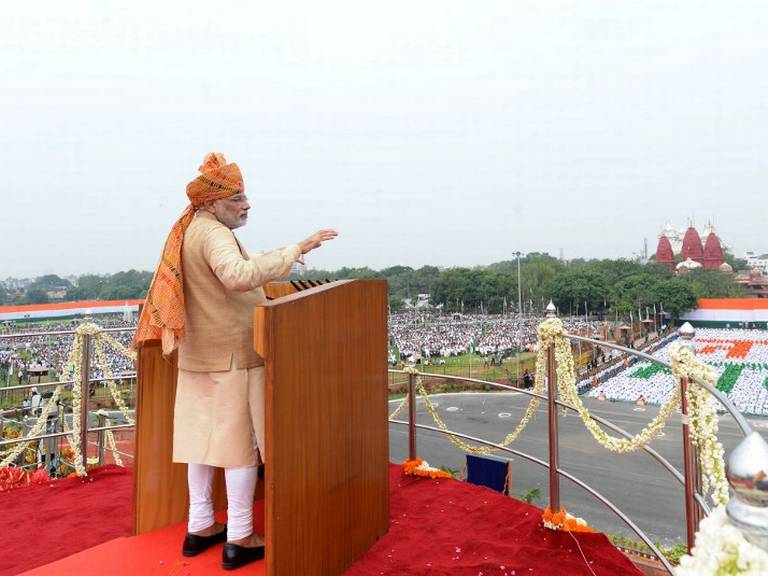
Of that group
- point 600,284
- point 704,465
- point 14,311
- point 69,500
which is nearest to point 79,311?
point 14,311

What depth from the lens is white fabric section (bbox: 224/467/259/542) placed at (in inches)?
82.0

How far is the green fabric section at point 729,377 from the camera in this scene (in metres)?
26.4

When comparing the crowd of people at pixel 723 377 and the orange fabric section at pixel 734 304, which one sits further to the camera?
the orange fabric section at pixel 734 304

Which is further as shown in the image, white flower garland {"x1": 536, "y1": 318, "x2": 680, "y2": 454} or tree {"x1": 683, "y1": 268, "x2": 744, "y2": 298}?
tree {"x1": 683, "y1": 268, "x2": 744, "y2": 298}

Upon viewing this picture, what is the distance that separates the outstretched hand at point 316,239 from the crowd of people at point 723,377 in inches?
798

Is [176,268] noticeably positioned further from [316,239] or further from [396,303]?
[396,303]

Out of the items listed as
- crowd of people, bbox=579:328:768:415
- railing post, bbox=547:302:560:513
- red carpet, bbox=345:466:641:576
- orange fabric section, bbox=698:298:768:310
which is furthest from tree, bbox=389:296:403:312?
railing post, bbox=547:302:560:513

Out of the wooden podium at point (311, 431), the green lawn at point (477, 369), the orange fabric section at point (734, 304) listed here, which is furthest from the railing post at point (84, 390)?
the orange fabric section at point (734, 304)

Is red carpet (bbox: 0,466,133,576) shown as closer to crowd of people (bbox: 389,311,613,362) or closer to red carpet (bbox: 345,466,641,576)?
red carpet (bbox: 345,466,641,576)

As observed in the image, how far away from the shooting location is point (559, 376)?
2734mm

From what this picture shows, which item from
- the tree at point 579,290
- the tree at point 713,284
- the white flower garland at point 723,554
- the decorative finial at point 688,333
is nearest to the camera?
the white flower garland at point 723,554

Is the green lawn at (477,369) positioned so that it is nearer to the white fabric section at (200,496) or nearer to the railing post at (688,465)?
the white fabric section at (200,496)

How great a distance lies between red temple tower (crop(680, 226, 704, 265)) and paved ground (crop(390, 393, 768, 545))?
5472cm

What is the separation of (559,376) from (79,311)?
41.9 meters
